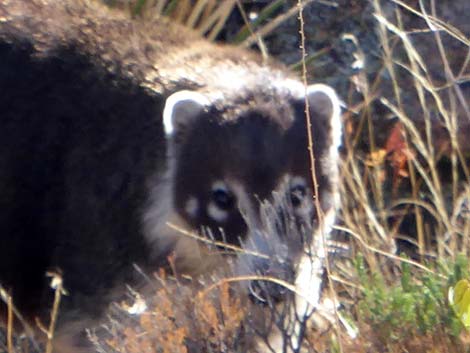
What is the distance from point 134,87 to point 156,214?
54cm

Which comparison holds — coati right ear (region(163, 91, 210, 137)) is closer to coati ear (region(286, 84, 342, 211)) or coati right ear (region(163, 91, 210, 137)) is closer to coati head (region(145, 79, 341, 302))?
coati head (region(145, 79, 341, 302))

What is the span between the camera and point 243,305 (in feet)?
15.4

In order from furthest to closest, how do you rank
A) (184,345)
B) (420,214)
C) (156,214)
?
(420,214)
(156,214)
(184,345)

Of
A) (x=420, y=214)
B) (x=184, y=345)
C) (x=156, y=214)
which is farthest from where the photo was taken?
(x=420, y=214)

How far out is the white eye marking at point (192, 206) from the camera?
4.98m

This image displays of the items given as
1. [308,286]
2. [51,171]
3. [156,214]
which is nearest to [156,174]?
[156,214]

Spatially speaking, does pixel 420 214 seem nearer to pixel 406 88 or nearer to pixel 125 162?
pixel 406 88

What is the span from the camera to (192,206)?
16.4ft

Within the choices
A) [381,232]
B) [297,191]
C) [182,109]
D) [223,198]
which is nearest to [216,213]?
[223,198]

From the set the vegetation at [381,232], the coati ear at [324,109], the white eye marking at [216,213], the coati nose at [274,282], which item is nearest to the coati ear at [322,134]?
the coati ear at [324,109]

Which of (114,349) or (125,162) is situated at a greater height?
(125,162)

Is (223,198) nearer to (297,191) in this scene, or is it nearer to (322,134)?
(297,191)

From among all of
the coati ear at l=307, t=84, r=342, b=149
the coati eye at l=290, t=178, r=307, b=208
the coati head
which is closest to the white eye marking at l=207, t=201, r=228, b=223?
the coati head

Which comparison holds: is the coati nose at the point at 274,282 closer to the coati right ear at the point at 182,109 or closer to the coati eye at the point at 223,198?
the coati eye at the point at 223,198
